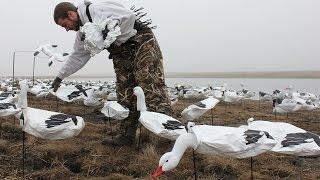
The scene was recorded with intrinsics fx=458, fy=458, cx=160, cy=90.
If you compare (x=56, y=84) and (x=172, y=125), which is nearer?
(x=172, y=125)

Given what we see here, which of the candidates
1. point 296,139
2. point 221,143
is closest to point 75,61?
point 221,143

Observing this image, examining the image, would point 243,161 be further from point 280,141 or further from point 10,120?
point 10,120

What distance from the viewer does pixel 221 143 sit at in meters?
4.92

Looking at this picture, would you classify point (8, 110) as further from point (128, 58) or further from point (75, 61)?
point (128, 58)

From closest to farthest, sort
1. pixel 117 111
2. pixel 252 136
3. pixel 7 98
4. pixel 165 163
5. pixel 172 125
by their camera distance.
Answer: pixel 165 163 → pixel 252 136 → pixel 172 125 → pixel 117 111 → pixel 7 98

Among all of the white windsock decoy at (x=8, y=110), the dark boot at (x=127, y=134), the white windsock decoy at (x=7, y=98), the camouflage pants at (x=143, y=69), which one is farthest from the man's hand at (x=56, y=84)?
the white windsock decoy at (x=7, y=98)

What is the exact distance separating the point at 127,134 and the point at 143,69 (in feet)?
3.62

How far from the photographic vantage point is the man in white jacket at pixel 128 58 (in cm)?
614

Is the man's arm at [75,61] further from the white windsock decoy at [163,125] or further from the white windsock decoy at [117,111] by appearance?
the white windsock decoy at [117,111]

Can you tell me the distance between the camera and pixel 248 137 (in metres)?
5.00

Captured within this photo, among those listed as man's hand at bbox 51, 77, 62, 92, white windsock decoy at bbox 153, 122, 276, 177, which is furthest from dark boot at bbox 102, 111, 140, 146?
white windsock decoy at bbox 153, 122, 276, 177

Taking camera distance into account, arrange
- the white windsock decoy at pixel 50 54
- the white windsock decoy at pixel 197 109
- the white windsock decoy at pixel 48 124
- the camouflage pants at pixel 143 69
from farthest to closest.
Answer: the white windsock decoy at pixel 50 54 → the white windsock decoy at pixel 197 109 → the camouflage pants at pixel 143 69 → the white windsock decoy at pixel 48 124

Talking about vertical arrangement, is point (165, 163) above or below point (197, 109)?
below

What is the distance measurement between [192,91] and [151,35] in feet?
50.8
